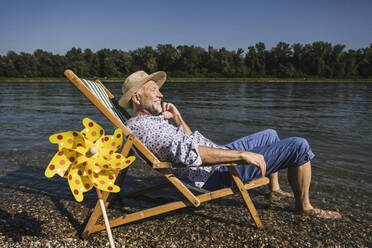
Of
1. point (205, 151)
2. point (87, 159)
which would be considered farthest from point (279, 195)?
point (87, 159)

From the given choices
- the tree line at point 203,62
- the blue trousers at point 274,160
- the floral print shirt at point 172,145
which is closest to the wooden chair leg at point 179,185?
the floral print shirt at point 172,145

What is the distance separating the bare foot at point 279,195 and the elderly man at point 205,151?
1.91 ft

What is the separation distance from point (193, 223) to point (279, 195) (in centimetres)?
153

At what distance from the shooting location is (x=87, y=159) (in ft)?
7.34

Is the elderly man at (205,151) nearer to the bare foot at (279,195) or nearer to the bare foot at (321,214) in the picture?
the bare foot at (321,214)

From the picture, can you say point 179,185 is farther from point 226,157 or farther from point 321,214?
point 321,214

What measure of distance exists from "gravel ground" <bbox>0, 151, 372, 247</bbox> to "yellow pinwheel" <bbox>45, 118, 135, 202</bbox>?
1.04 m

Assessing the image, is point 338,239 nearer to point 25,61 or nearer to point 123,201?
point 123,201

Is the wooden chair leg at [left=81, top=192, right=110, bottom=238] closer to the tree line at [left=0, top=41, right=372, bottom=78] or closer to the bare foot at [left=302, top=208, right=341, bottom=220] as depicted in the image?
the bare foot at [left=302, top=208, right=341, bottom=220]

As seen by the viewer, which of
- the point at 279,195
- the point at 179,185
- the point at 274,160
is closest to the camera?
the point at 179,185

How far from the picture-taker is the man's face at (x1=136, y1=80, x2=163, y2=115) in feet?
11.2

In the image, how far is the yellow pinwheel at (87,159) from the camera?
2.20m

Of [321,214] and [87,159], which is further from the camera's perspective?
[321,214]

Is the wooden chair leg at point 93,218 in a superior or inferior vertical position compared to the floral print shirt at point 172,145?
inferior
